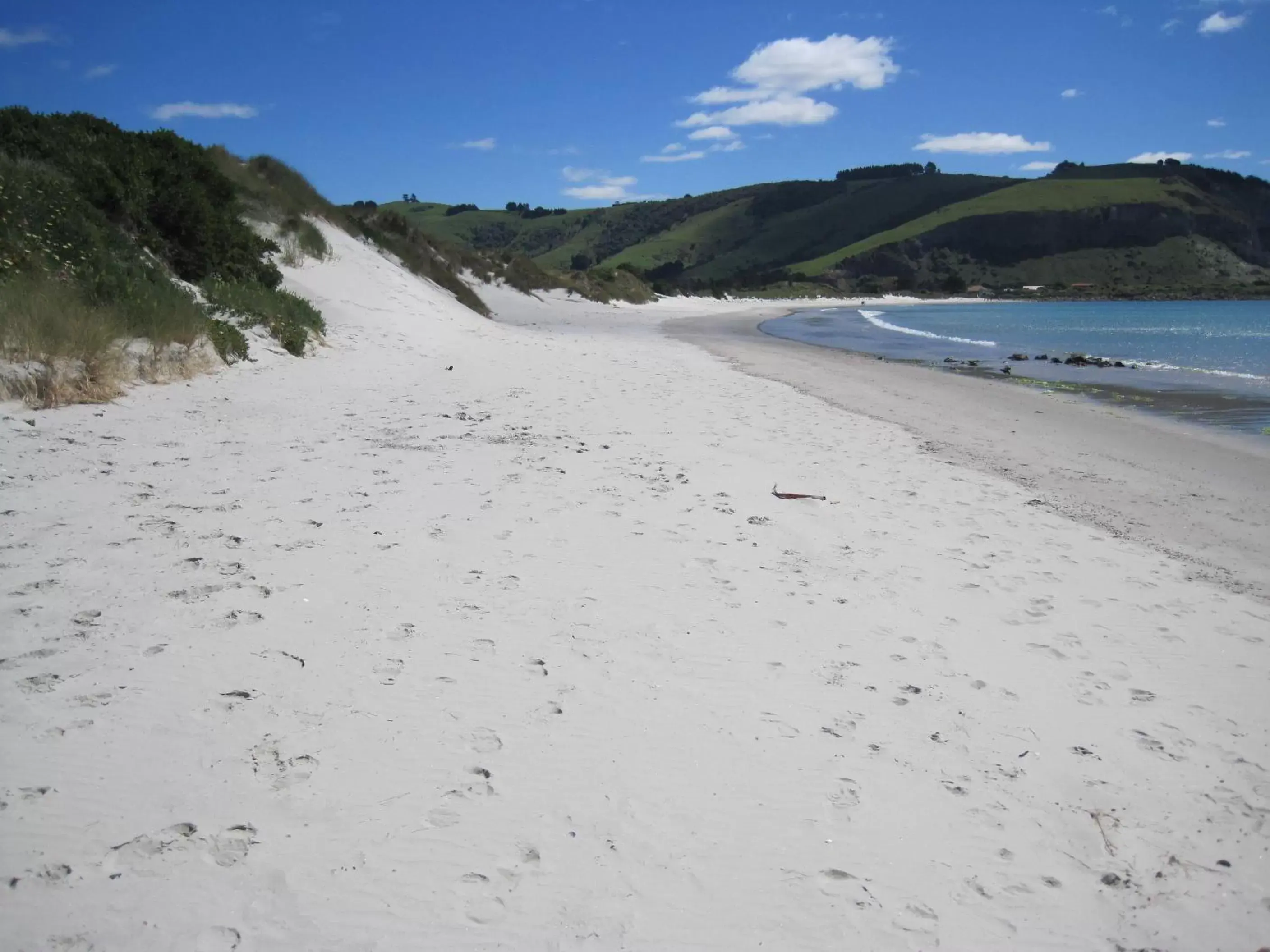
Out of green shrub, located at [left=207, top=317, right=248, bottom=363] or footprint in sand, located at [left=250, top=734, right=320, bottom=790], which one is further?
green shrub, located at [left=207, top=317, right=248, bottom=363]

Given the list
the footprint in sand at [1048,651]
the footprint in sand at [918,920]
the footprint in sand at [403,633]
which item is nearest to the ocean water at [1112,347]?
the footprint in sand at [1048,651]

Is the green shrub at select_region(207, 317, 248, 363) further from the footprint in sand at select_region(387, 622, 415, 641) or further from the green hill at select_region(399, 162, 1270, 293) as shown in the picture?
the green hill at select_region(399, 162, 1270, 293)

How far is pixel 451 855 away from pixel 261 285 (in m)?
12.6

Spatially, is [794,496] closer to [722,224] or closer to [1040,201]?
[1040,201]

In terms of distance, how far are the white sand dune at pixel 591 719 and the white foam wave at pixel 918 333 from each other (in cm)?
2443

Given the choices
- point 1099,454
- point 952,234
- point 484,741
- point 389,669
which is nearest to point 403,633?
point 389,669

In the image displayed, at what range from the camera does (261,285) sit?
1287 cm

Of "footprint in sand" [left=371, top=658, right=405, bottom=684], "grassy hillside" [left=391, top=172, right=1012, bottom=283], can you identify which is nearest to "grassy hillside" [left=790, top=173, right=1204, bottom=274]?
"grassy hillside" [left=391, top=172, right=1012, bottom=283]

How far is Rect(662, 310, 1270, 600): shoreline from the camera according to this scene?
19.4ft

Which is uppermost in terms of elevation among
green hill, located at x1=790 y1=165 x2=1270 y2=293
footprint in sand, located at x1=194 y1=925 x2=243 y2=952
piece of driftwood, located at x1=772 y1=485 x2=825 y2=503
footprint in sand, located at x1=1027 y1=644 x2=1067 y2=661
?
green hill, located at x1=790 y1=165 x2=1270 y2=293

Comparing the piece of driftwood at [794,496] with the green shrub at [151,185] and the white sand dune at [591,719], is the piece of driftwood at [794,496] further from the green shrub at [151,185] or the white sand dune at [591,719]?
the green shrub at [151,185]

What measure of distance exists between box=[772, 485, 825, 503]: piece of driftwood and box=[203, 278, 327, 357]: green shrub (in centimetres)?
811

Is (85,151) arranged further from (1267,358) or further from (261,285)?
(1267,358)

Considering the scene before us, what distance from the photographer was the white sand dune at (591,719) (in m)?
2.24
